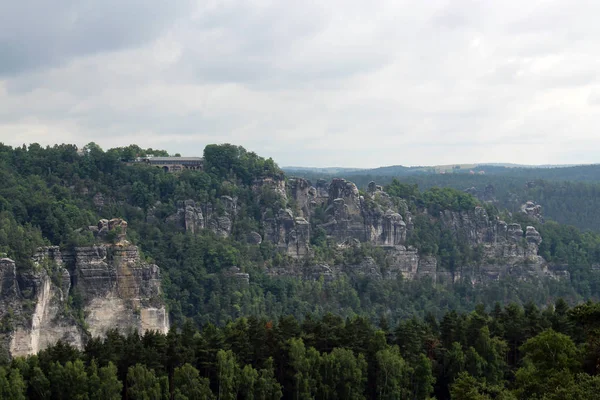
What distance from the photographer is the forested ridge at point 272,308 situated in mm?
67938

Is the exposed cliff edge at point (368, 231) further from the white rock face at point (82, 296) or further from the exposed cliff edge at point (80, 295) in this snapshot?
the white rock face at point (82, 296)

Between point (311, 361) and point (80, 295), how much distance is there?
3186 centimetres

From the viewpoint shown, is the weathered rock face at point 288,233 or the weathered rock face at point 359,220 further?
the weathered rock face at point 359,220

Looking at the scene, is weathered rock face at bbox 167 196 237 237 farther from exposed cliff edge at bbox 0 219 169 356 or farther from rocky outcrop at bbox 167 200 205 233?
exposed cliff edge at bbox 0 219 169 356

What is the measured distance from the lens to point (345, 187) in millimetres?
130125

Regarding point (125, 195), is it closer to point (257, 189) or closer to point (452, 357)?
point (257, 189)

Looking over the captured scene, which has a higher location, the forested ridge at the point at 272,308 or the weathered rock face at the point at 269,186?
the weathered rock face at the point at 269,186

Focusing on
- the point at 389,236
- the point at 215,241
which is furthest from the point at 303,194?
the point at 215,241

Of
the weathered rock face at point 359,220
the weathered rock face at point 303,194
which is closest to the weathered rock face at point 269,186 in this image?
the weathered rock face at point 303,194

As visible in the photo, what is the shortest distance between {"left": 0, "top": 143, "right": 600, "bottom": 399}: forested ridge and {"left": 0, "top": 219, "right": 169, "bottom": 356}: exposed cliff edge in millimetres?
1204

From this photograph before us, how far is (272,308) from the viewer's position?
370 feet

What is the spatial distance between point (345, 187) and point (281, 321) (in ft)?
176

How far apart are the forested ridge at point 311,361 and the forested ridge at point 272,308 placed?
11 cm

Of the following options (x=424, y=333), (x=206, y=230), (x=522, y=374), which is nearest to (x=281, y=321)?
(x=424, y=333)
